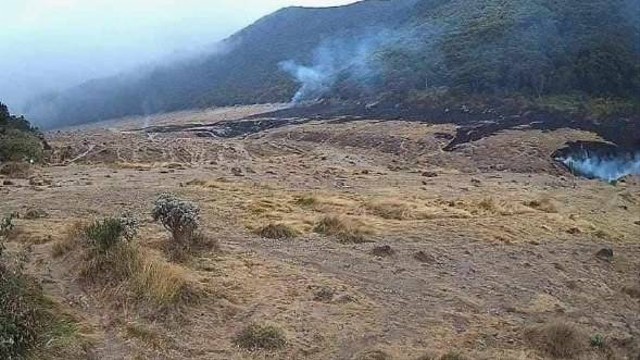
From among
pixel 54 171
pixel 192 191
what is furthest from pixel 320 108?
pixel 192 191

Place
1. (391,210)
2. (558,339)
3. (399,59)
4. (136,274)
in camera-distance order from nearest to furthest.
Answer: (136,274) < (558,339) < (391,210) < (399,59)

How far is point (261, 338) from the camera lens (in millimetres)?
8359

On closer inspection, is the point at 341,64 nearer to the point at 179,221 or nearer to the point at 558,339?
the point at 179,221

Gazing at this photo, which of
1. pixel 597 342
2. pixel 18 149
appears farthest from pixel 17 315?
pixel 18 149

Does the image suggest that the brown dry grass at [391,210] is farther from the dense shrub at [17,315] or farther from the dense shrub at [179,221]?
the dense shrub at [17,315]

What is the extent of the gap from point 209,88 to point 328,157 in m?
94.3

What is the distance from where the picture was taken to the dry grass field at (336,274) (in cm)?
853

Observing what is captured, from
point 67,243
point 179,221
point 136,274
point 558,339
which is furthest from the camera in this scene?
point 179,221

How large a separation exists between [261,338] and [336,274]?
11.5 ft

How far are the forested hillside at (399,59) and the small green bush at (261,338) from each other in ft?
229

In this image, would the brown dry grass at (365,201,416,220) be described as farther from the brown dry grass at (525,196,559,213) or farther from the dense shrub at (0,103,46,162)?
the dense shrub at (0,103,46,162)

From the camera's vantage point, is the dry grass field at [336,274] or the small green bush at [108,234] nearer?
the dry grass field at [336,274]

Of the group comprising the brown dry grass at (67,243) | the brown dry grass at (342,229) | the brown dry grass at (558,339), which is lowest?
the brown dry grass at (558,339)

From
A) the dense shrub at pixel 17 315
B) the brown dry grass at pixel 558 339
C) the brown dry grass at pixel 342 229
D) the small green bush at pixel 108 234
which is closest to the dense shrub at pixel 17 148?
the brown dry grass at pixel 342 229
